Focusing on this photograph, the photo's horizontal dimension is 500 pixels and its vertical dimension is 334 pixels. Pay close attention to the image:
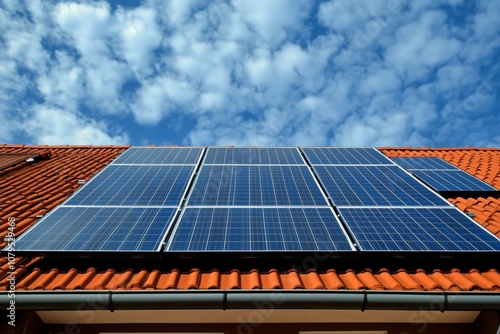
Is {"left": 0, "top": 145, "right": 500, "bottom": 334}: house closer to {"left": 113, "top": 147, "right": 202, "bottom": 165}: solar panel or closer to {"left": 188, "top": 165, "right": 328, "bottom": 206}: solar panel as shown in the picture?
{"left": 188, "top": 165, "right": 328, "bottom": 206}: solar panel

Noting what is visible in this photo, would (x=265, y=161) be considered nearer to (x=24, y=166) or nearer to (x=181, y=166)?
(x=181, y=166)

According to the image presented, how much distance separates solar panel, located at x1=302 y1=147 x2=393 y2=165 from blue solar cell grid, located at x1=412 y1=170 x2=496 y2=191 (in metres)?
0.90

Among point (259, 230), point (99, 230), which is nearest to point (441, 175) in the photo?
point (259, 230)

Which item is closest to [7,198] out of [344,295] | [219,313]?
[219,313]

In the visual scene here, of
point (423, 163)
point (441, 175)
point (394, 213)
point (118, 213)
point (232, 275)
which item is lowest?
point (423, 163)

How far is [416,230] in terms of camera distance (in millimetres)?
4805

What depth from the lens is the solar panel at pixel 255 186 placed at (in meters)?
5.59

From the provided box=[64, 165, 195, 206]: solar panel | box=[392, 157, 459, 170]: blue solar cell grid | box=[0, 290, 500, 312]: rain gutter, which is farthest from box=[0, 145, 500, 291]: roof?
box=[392, 157, 459, 170]: blue solar cell grid

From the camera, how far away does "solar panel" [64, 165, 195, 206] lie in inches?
220

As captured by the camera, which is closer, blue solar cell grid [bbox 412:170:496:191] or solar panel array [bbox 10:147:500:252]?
solar panel array [bbox 10:147:500:252]

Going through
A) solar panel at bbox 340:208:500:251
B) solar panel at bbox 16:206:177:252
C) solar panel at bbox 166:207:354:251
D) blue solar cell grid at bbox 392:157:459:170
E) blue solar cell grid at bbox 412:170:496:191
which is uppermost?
solar panel at bbox 340:208:500:251

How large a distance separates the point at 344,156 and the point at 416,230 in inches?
153

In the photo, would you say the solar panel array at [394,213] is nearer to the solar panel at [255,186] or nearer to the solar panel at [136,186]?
the solar panel at [255,186]

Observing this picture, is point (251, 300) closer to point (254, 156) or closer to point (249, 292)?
point (249, 292)
